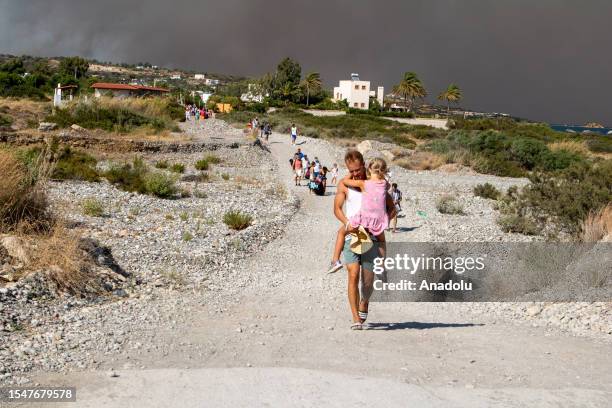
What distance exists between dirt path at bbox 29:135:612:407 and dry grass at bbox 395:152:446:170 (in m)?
27.8

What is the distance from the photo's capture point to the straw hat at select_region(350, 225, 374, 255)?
630 centimetres

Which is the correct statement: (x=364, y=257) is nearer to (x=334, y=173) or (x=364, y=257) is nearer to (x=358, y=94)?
(x=334, y=173)

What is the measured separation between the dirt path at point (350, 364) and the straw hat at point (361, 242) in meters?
0.88

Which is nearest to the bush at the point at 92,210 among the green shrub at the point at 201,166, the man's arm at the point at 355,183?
the man's arm at the point at 355,183

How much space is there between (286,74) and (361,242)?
108 m

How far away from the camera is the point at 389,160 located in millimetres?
37500

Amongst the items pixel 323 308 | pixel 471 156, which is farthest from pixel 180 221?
pixel 471 156

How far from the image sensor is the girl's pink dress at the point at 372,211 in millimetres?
6308

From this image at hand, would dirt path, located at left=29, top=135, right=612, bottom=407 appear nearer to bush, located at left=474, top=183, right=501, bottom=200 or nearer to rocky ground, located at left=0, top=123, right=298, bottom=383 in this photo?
rocky ground, located at left=0, top=123, right=298, bottom=383

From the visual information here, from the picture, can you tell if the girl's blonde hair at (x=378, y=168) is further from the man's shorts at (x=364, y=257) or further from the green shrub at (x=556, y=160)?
the green shrub at (x=556, y=160)

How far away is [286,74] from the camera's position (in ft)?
368

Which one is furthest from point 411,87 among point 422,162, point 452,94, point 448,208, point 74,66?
point 448,208

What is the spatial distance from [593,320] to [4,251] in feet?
24.3

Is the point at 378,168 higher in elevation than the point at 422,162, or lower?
lower
